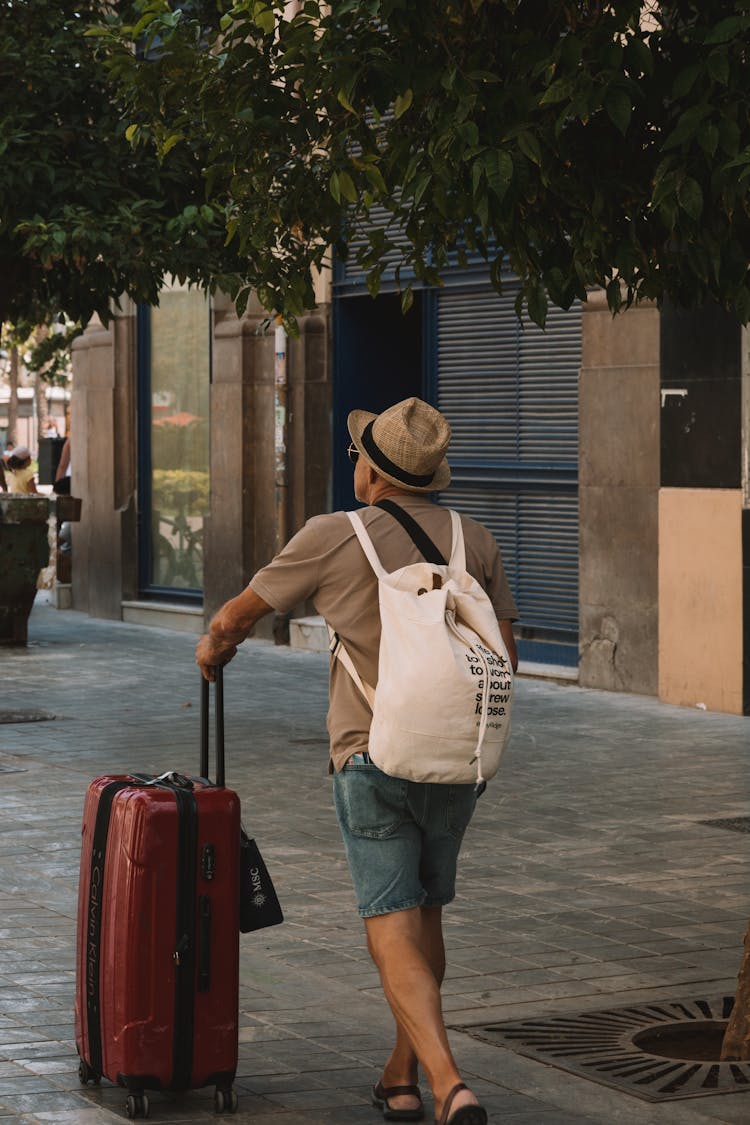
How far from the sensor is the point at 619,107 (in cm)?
582

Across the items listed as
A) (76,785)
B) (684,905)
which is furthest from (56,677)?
(684,905)

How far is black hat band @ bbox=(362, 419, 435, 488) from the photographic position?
16.3 feet

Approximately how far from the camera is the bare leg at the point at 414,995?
458cm

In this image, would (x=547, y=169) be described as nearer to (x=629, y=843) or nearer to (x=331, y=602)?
(x=331, y=602)

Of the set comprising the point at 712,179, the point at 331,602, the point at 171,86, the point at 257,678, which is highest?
the point at 171,86

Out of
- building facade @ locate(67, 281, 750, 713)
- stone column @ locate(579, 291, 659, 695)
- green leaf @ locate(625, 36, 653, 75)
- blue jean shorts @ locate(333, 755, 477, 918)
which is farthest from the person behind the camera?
stone column @ locate(579, 291, 659, 695)

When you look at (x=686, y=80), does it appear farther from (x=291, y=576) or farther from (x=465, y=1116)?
(x=465, y=1116)

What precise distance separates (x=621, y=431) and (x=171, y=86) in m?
5.96

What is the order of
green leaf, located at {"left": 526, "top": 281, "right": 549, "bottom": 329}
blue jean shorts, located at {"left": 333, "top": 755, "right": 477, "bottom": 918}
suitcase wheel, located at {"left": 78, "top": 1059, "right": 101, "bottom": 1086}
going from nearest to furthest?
1. blue jean shorts, located at {"left": 333, "top": 755, "right": 477, "bottom": 918}
2. suitcase wheel, located at {"left": 78, "top": 1059, "right": 101, "bottom": 1086}
3. green leaf, located at {"left": 526, "top": 281, "right": 549, "bottom": 329}

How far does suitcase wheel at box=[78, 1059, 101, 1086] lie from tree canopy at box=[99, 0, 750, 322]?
8.68 feet

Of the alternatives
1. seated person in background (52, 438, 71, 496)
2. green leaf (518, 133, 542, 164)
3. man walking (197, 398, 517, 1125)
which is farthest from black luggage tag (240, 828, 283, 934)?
seated person in background (52, 438, 71, 496)

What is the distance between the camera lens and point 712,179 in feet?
18.9

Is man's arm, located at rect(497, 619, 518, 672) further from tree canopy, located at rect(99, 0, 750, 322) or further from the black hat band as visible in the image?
tree canopy, located at rect(99, 0, 750, 322)

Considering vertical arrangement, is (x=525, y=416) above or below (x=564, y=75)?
below
